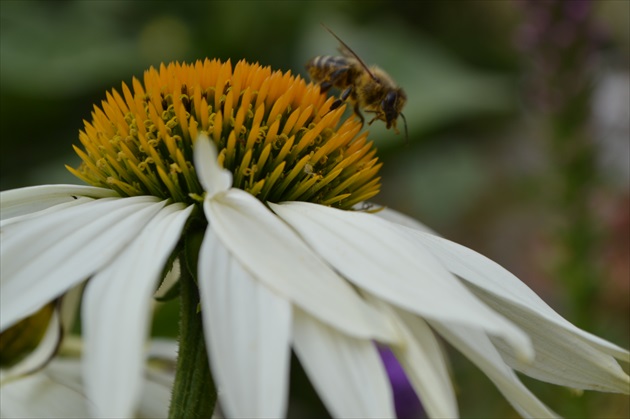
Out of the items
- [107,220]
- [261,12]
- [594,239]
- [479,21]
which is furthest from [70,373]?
[479,21]

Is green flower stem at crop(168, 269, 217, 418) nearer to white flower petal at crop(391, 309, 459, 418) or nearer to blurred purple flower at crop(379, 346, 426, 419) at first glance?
white flower petal at crop(391, 309, 459, 418)

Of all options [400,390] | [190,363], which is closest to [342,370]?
[190,363]

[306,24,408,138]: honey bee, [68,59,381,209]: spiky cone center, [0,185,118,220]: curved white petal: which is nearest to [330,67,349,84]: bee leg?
[306,24,408,138]: honey bee

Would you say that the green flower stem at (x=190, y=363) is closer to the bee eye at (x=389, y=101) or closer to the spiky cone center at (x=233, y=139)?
the spiky cone center at (x=233, y=139)

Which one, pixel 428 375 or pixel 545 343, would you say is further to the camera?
pixel 545 343

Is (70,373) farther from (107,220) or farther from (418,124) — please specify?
(418,124)

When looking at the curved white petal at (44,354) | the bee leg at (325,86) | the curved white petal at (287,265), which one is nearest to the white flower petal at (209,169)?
the curved white petal at (287,265)

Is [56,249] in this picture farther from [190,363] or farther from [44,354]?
[44,354]
